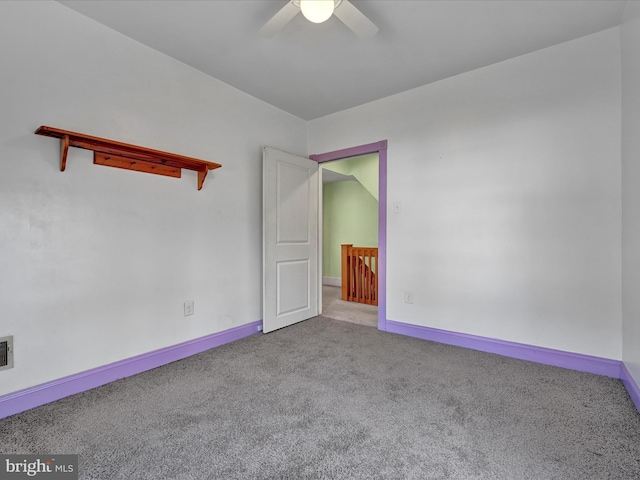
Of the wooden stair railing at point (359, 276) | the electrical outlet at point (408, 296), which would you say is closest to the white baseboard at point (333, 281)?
the wooden stair railing at point (359, 276)

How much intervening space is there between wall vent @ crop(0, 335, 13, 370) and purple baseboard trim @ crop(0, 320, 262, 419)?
162 mm

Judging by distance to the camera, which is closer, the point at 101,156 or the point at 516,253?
the point at 101,156

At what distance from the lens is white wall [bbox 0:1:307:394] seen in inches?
64.6

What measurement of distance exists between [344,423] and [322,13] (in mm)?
2148

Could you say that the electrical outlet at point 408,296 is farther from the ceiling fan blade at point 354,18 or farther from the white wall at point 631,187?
the ceiling fan blade at point 354,18

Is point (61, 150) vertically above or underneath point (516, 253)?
above

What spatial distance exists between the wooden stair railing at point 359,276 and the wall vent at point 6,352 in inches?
145

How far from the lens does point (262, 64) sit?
244 centimetres

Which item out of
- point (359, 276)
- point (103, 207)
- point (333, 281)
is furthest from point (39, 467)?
point (333, 281)

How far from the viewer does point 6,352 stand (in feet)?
5.21

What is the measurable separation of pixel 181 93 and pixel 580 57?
Result: 10.0 feet

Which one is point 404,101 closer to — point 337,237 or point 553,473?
point 553,473

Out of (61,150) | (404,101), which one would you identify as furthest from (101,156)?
(404,101)

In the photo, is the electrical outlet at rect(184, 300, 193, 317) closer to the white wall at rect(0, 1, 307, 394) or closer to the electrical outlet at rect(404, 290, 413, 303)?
the white wall at rect(0, 1, 307, 394)
